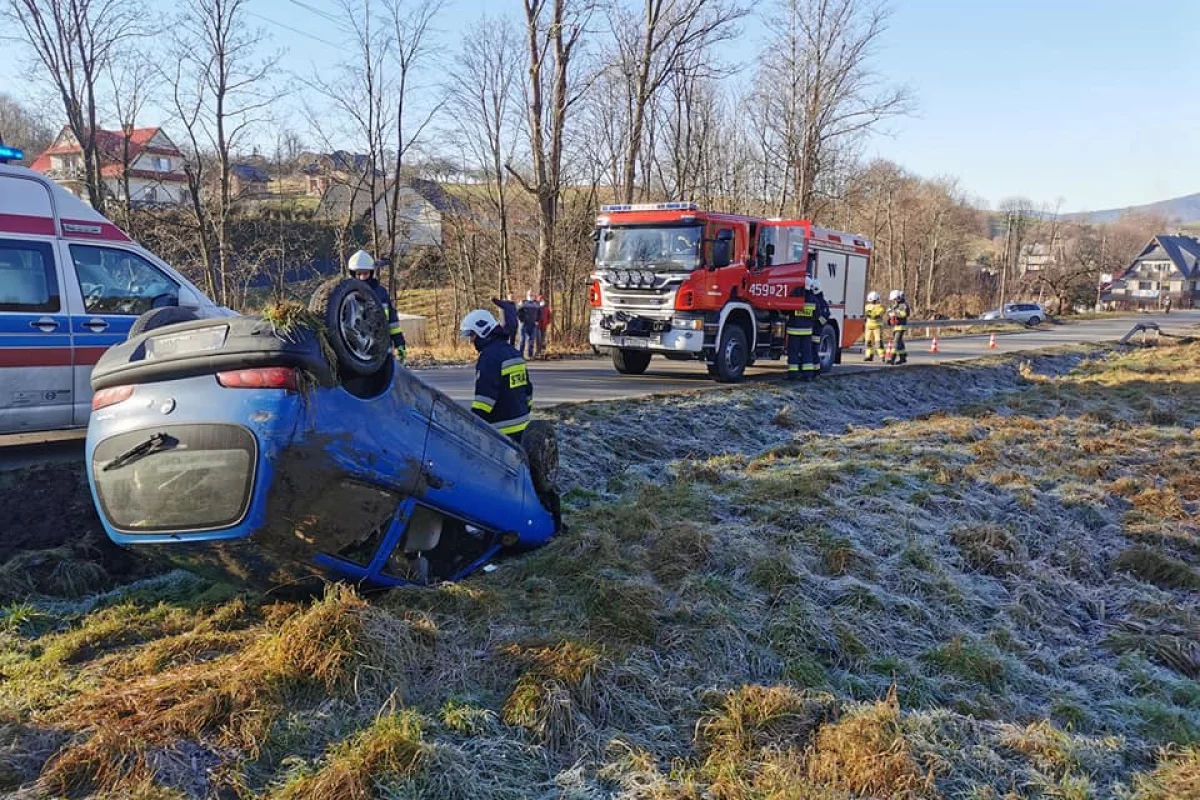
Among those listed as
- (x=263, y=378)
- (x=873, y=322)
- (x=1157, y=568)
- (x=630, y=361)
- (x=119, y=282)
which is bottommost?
(x=1157, y=568)

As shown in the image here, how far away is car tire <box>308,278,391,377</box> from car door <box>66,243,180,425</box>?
3723mm

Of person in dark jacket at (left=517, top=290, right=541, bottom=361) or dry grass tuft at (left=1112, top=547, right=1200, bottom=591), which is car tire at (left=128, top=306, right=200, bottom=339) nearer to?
dry grass tuft at (left=1112, top=547, right=1200, bottom=591)

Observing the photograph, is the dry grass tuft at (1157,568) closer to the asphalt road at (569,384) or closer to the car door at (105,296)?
the asphalt road at (569,384)

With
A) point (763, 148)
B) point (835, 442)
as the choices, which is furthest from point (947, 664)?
point (763, 148)

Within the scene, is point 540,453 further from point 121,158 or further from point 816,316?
point 121,158

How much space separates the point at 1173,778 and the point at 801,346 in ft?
37.0

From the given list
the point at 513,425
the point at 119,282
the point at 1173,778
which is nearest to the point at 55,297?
the point at 119,282

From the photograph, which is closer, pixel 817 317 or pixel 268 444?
pixel 268 444

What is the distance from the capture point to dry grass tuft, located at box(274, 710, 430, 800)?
8.67 feet

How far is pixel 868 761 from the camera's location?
309 centimetres

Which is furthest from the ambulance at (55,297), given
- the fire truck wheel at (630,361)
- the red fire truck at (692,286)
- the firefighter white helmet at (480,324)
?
the fire truck wheel at (630,361)

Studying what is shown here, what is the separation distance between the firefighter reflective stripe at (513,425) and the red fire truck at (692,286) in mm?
7939

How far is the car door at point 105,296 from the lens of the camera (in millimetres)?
6016

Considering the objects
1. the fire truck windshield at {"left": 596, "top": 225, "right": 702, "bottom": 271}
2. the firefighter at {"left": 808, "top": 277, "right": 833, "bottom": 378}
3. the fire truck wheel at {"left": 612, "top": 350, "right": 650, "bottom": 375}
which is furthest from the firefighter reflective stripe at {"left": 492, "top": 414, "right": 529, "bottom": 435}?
the firefighter at {"left": 808, "top": 277, "right": 833, "bottom": 378}
